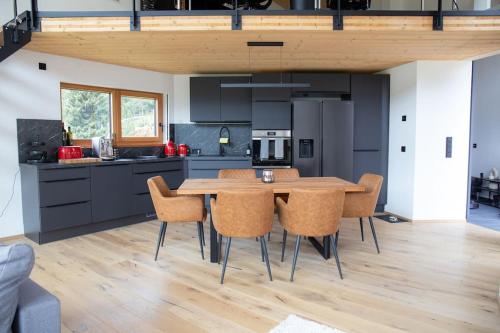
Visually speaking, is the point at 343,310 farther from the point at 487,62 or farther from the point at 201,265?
the point at 487,62

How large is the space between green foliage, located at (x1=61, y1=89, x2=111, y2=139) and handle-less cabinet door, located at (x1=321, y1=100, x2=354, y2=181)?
3.37m

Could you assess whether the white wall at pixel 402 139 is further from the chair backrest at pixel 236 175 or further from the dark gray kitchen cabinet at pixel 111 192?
the dark gray kitchen cabinet at pixel 111 192

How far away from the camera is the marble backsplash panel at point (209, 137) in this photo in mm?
Result: 5957

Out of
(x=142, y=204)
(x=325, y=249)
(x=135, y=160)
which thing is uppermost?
(x=135, y=160)

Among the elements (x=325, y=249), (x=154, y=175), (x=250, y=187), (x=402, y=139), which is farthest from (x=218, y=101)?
(x=325, y=249)

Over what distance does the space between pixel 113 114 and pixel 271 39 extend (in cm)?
286

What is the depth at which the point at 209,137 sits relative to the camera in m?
5.98

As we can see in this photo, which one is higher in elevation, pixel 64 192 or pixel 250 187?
A: pixel 250 187

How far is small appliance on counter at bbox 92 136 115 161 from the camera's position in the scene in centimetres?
470

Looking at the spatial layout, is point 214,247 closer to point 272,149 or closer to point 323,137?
point 272,149

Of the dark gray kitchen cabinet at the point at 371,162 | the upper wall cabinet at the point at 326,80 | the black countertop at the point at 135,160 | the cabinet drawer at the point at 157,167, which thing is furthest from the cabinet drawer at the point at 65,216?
the dark gray kitchen cabinet at the point at 371,162

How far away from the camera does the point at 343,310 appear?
7.81 feet

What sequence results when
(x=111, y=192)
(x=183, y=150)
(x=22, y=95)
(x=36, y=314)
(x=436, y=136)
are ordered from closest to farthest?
(x=36, y=314)
(x=22, y=95)
(x=111, y=192)
(x=436, y=136)
(x=183, y=150)

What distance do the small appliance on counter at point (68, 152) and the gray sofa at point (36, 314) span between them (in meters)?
3.32
